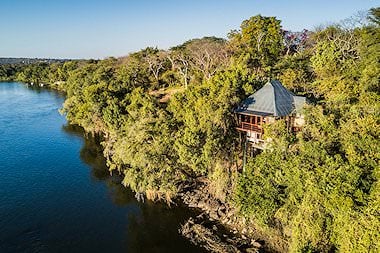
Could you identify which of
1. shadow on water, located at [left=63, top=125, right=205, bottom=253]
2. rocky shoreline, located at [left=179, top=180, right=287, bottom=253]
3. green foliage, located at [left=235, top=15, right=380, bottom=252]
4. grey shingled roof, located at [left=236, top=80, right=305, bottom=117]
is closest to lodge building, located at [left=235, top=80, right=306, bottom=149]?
grey shingled roof, located at [left=236, top=80, right=305, bottom=117]

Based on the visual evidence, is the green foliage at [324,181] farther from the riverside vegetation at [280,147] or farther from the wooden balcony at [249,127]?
the wooden balcony at [249,127]

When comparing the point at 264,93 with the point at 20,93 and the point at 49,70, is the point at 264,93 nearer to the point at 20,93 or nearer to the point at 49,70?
the point at 20,93

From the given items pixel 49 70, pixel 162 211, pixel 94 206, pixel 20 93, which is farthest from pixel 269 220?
pixel 49 70

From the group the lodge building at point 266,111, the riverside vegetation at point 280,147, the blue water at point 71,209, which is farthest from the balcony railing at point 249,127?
the blue water at point 71,209

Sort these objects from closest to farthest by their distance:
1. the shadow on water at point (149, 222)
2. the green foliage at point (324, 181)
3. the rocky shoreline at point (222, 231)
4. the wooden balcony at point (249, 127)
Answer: the green foliage at point (324, 181)
the rocky shoreline at point (222, 231)
the shadow on water at point (149, 222)
the wooden balcony at point (249, 127)

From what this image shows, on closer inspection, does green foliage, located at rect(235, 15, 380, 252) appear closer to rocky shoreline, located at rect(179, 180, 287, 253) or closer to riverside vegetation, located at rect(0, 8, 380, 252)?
riverside vegetation, located at rect(0, 8, 380, 252)

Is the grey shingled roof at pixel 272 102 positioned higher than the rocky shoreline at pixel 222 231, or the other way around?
the grey shingled roof at pixel 272 102

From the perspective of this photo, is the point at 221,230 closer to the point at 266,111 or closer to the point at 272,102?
the point at 266,111

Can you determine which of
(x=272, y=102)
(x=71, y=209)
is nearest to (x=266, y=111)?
(x=272, y=102)
